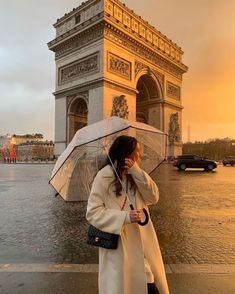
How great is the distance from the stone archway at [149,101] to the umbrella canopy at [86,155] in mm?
38144

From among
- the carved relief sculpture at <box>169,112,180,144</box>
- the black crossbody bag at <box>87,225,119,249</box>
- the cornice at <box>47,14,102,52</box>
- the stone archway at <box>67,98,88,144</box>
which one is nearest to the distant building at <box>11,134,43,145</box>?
the carved relief sculpture at <box>169,112,180,144</box>

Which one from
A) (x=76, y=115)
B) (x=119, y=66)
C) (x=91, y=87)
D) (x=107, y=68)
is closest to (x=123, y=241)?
(x=107, y=68)

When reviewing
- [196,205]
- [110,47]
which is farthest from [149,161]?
[110,47]

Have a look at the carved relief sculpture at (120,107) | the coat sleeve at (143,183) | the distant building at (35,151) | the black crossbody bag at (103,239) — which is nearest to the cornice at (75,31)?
the carved relief sculpture at (120,107)

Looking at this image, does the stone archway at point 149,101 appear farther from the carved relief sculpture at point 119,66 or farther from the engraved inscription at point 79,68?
the engraved inscription at point 79,68

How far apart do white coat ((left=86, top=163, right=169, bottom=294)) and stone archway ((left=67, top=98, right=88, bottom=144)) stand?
3462cm

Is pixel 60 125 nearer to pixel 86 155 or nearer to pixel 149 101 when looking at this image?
pixel 149 101

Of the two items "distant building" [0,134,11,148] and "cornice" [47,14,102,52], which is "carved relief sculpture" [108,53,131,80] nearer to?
"cornice" [47,14,102,52]

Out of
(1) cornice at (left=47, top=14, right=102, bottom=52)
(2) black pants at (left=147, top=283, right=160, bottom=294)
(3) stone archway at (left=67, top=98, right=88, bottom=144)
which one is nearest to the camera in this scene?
(2) black pants at (left=147, top=283, right=160, bottom=294)

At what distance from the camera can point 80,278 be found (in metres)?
4.02

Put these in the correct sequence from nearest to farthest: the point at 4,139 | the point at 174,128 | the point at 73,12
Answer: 1. the point at 73,12
2. the point at 174,128
3. the point at 4,139

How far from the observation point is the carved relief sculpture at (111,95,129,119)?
3447cm

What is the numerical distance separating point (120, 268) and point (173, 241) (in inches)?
144

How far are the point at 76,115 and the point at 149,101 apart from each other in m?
10.1
